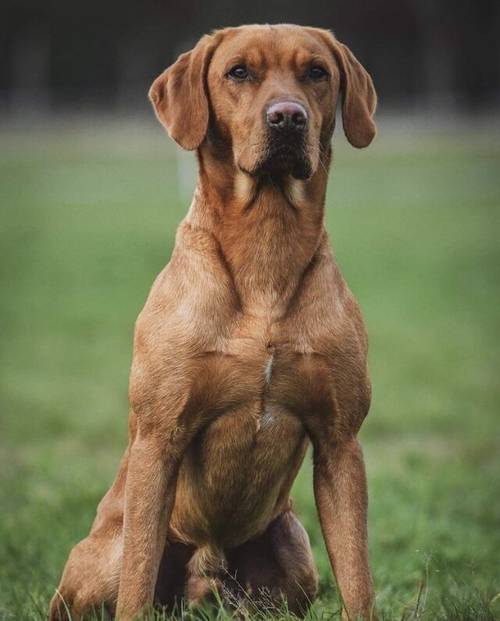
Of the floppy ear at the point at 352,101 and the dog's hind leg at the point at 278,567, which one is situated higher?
the floppy ear at the point at 352,101

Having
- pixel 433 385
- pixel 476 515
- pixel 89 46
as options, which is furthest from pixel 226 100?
pixel 89 46

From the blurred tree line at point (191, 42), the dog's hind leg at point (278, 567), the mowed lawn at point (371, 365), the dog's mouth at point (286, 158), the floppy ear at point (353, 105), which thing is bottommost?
the blurred tree line at point (191, 42)

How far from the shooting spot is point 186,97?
4.28m

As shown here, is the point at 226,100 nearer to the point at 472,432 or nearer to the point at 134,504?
the point at 134,504

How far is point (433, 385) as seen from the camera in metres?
11.1

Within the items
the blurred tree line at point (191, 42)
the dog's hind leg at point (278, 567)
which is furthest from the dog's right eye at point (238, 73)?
the blurred tree line at point (191, 42)

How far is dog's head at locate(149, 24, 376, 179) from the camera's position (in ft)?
13.4

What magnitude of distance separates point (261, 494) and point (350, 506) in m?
0.37

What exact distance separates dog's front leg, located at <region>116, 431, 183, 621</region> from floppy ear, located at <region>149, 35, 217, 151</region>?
3.57 ft

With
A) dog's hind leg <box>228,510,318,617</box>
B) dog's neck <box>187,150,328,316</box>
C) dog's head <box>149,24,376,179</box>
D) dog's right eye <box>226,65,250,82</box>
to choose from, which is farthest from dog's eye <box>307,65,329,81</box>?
dog's hind leg <box>228,510,318,617</box>

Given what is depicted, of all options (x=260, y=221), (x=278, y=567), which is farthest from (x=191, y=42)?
(x=278, y=567)

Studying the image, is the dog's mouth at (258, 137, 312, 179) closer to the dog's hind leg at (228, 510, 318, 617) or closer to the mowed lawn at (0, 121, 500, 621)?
the dog's hind leg at (228, 510, 318, 617)

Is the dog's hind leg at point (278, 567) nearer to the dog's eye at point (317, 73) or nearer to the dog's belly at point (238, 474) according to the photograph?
the dog's belly at point (238, 474)

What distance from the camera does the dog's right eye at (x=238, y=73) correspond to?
13.9ft
